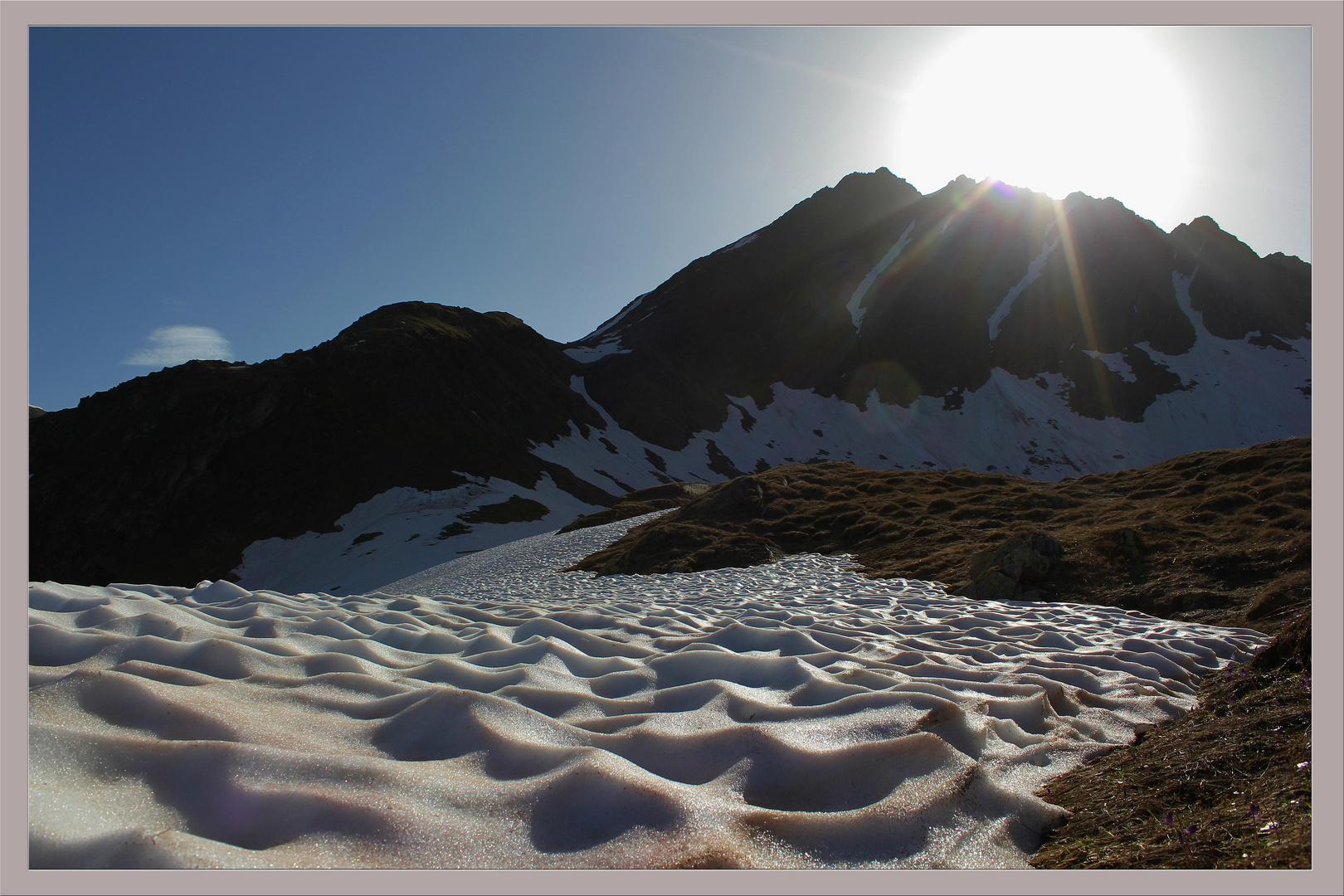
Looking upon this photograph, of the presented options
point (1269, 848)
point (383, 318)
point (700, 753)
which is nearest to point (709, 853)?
point (700, 753)

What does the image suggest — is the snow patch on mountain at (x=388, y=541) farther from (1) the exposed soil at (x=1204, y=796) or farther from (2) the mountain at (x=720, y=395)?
(1) the exposed soil at (x=1204, y=796)

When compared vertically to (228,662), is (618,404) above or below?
above

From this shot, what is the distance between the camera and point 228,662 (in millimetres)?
4105

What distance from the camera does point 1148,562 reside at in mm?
12445

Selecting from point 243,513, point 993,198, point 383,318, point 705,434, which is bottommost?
point 243,513

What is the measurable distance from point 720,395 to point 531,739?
100.0m

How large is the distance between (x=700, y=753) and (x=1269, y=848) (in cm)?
231

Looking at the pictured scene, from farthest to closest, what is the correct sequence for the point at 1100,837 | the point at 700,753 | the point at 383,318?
the point at 383,318
the point at 700,753
the point at 1100,837

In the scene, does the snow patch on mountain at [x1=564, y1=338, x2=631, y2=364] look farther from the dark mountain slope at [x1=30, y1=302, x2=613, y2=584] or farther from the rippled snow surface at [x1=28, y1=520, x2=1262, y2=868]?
the rippled snow surface at [x1=28, y1=520, x2=1262, y2=868]

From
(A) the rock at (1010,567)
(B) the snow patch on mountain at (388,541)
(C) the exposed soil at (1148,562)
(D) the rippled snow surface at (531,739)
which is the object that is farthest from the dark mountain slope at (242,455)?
(D) the rippled snow surface at (531,739)

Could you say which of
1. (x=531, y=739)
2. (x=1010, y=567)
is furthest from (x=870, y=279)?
(x=531, y=739)

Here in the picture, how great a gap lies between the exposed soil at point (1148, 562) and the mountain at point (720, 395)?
77.1ft

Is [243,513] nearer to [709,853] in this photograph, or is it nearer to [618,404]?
[618,404]

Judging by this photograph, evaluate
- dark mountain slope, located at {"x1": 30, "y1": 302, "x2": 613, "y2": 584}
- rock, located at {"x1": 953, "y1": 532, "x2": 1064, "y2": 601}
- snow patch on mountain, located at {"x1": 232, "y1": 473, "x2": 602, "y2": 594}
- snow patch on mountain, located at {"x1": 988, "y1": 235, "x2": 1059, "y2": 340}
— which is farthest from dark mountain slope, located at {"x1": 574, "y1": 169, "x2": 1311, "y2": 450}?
rock, located at {"x1": 953, "y1": 532, "x2": 1064, "y2": 601}
